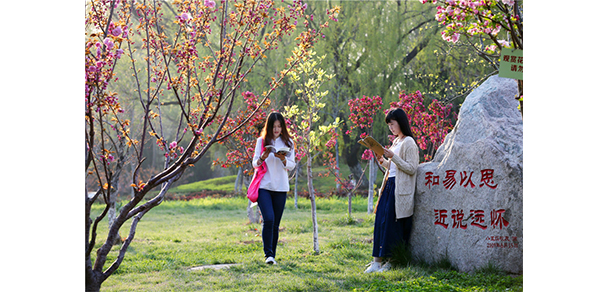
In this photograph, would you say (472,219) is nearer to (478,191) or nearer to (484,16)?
(478,191)

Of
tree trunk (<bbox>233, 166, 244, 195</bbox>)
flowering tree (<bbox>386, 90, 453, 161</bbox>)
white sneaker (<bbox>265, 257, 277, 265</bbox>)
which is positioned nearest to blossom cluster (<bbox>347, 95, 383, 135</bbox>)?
flowering tree (<bbox>386, 90, 453, 161</bbox>)

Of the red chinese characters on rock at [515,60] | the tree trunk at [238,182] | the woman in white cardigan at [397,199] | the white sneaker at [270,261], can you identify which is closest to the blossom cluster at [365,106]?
the woman in white cardigan at [397,199]

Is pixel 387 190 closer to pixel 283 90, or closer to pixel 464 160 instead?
pixel 464 160

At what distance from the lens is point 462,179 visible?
3211 mm

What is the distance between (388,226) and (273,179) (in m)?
1.02

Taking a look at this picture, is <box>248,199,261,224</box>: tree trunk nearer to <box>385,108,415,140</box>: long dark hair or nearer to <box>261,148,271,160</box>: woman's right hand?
<box>261,148,271,160</box>: woman's right hand

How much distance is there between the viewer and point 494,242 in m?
3.01

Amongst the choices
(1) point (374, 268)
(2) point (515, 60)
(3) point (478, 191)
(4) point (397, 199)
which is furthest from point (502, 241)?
(2) point (515, 60)

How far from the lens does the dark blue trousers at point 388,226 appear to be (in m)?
3.38

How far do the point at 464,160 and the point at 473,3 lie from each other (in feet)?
3.96

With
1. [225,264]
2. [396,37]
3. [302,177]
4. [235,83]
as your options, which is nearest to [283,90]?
[396,37]

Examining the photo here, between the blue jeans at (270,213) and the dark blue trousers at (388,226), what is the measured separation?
80 centimetres

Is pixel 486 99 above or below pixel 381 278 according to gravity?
above

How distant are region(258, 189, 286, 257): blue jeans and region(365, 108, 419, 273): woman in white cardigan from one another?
32.4 inches
